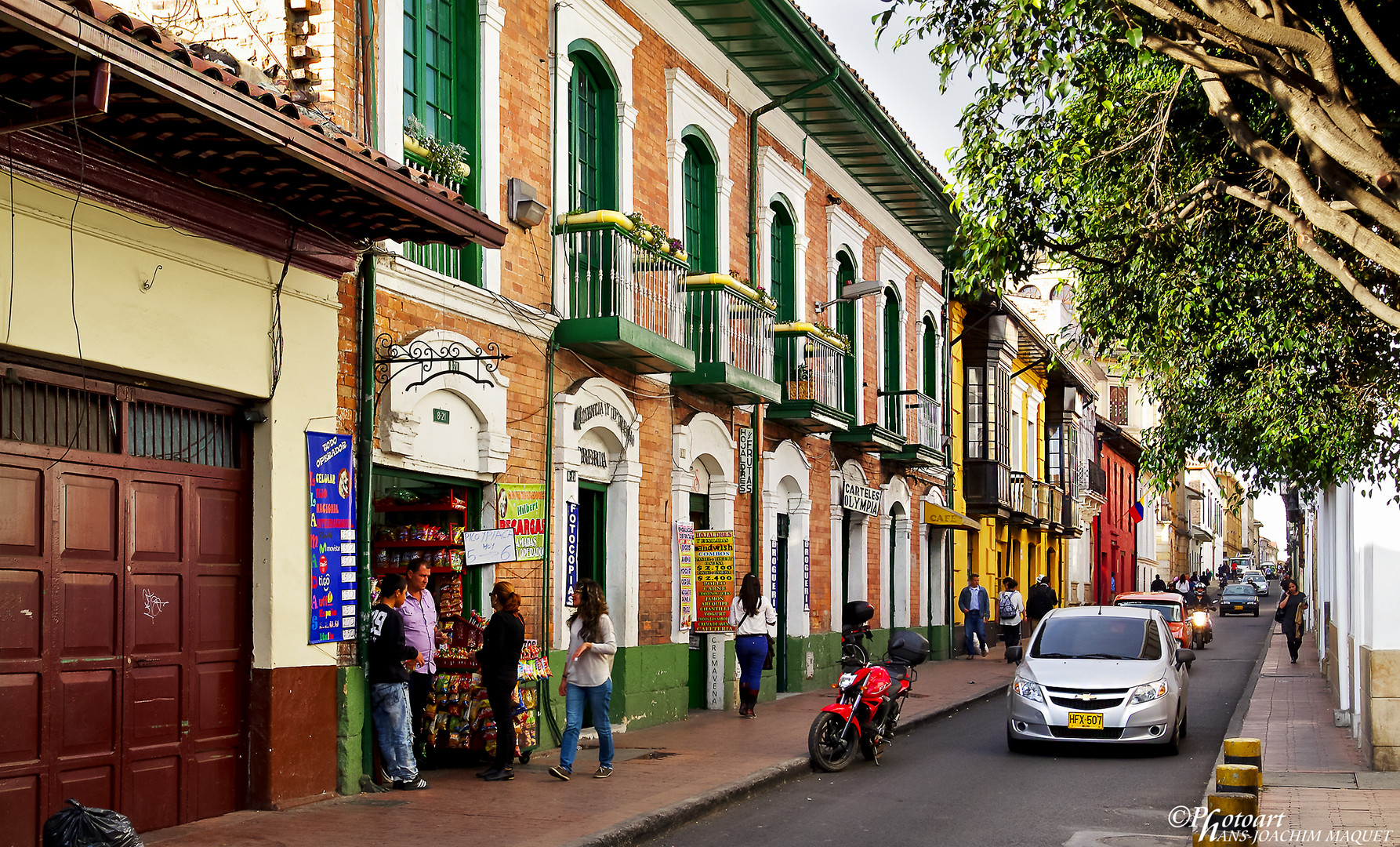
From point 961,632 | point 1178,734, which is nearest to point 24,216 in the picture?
point 1178,734

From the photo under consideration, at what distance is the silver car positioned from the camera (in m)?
13.4

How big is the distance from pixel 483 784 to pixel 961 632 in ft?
68.7

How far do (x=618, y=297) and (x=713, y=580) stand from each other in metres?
4.45

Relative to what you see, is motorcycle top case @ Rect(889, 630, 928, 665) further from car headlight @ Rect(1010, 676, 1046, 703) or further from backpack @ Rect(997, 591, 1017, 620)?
backpack @ Rect(997, 591, 1017, 620)

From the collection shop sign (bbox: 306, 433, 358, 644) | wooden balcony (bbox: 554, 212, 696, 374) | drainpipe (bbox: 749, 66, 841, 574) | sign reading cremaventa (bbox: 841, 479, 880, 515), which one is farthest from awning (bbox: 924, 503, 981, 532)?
shop sign (bbox: 306, 433, 358, 644)

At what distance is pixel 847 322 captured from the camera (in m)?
23.3

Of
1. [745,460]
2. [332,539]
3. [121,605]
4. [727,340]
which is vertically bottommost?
[121,605]

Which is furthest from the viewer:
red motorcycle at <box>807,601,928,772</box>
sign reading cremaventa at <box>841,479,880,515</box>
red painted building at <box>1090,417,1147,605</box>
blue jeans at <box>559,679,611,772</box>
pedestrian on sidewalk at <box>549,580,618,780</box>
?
red painted building at <box>1090,417,1147,605</box>

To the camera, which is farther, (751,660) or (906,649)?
(751,660)

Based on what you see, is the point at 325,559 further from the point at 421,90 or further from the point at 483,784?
the point at 421,90

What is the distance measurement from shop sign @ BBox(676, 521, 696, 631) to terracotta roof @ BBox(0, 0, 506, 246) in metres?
6.54

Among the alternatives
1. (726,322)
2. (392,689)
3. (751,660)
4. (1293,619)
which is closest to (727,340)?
(726,322)

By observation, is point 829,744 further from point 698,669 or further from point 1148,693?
point 698,669

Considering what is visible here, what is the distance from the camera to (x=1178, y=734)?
14148 mm
